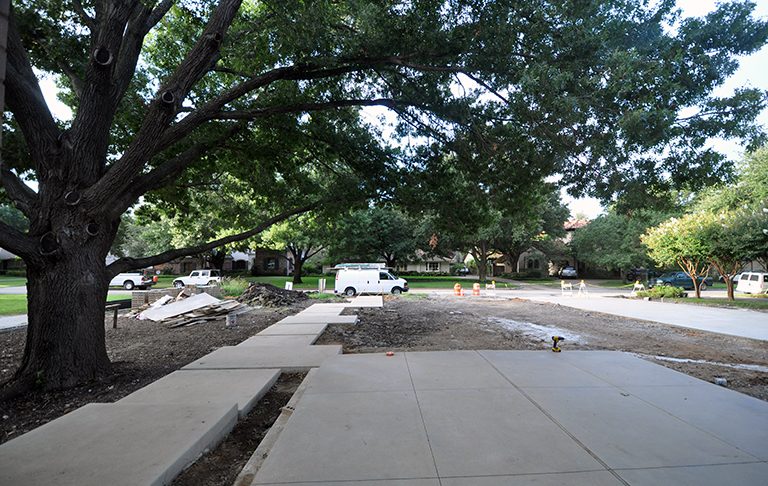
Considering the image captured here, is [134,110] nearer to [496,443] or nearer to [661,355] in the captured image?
→ [496,443]

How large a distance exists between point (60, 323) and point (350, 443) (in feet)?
15.6

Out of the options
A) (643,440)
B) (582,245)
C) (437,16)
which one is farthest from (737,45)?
(582,245)

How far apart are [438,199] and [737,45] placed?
6.20 meters

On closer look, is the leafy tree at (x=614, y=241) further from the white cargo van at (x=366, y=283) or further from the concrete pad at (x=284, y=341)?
the concrete pad at (x=284, y=341)

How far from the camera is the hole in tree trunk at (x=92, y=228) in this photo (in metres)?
5.73

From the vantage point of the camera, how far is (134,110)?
30.6ft

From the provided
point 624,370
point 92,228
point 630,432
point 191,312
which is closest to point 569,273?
point 191,312

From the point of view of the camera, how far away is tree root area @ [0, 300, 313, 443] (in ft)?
16.0

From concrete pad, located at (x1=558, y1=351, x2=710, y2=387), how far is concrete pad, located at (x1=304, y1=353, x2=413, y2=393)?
285cm

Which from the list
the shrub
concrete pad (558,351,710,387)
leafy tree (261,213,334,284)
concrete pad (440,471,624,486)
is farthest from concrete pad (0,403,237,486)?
the shrub

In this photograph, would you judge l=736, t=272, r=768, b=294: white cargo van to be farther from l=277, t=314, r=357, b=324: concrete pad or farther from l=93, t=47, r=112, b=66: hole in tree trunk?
l=93, t=47, r=112, b=66: hole in tree trunk

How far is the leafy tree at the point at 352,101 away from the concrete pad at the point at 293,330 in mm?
2684

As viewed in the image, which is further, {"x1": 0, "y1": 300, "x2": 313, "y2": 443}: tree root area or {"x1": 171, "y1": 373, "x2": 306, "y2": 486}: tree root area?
{"x1": 0, "y1": 300, "x2": 313, "y2": 443}: tree root area

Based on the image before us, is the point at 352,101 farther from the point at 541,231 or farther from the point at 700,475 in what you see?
the point at 541,231
